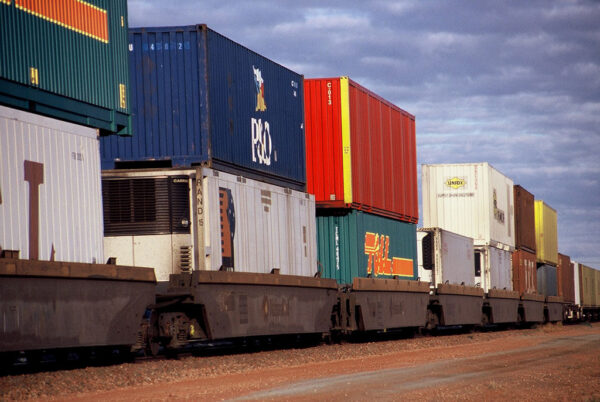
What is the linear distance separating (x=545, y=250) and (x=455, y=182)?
14848mm

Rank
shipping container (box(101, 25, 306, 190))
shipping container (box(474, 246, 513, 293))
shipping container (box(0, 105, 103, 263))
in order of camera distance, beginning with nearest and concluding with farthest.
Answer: shipping container (box(0, 105, 103, 263))
shipping container (box(101, 25, 306, 190))
shipping container (box(474, 246, 513, 293))

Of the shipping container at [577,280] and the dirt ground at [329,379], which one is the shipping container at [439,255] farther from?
the shipping container at [577,280]

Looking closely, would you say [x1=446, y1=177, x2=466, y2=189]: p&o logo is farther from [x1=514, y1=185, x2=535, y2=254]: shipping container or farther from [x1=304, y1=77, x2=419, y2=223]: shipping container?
[x1=304, y1=77, x2=419, y2=223]: shipping container

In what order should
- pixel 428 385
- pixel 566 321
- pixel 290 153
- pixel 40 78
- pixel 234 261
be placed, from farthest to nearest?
pixel 566 321, pixel 290 153, pixel 234 261, pixel 40 78, pixel 428 385

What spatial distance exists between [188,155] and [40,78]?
367cm

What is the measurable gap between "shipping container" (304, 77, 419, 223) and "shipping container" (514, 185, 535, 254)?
16.3 meters

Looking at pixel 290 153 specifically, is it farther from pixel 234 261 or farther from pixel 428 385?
pixel 428 385

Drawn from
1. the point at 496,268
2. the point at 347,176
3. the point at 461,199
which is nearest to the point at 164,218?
A: the point at 347,176

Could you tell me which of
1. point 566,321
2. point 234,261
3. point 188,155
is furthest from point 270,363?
point 566,321

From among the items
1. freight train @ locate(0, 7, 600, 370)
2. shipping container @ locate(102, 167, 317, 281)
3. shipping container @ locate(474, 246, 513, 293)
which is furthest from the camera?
shipping container @ locate(474, 246, 513, 293)

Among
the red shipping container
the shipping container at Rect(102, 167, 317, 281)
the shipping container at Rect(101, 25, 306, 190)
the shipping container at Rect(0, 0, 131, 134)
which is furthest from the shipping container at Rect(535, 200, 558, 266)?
the shipping container at Rect(0, 0, 131, 134)

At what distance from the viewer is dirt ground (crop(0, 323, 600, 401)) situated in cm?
1027

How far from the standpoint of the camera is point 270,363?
50.4ft

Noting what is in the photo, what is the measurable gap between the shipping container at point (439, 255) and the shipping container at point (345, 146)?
3.16m
